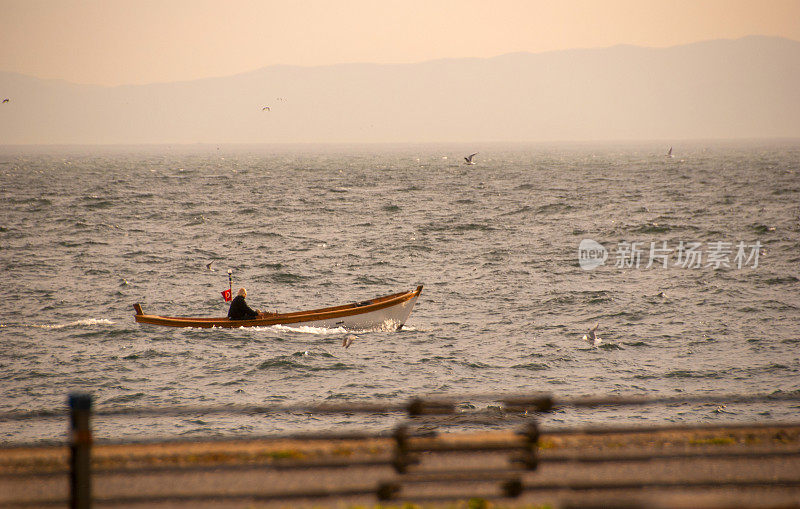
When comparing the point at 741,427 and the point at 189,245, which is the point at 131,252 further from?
the point at 741,427

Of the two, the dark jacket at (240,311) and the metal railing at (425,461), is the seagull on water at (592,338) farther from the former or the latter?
the metal railing at (425,461)

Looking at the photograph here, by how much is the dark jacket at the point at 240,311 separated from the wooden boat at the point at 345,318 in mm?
201

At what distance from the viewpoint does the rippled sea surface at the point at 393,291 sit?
2450 cm

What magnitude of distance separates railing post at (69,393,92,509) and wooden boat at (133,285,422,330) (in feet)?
80.9

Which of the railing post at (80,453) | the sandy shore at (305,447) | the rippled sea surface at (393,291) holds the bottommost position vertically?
the rippled sea surface at (393,291)

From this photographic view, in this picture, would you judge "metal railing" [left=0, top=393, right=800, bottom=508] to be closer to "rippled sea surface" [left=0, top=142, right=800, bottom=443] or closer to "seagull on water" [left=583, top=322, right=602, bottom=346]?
"rippled sea surface" [left=0, top=142, right=800, bottom=443]

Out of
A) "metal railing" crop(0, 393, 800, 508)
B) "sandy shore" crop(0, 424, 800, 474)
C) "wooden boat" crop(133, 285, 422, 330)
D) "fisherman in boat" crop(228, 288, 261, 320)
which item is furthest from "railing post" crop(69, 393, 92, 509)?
"fisherman in boat" crop(228, 288, 261, 320)

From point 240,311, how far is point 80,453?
82.7ft

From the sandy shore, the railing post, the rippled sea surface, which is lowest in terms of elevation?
the rippled sea surface

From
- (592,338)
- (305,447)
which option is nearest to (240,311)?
(592,338)

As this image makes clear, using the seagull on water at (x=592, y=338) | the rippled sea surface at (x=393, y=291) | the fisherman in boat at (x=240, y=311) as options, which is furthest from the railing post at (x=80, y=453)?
the seagull on water at (x=592, y=338)

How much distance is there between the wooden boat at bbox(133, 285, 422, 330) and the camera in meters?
31.2

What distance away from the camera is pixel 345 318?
31.5 meters

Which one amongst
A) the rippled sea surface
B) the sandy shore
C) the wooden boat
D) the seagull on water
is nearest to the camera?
the sandy shore
